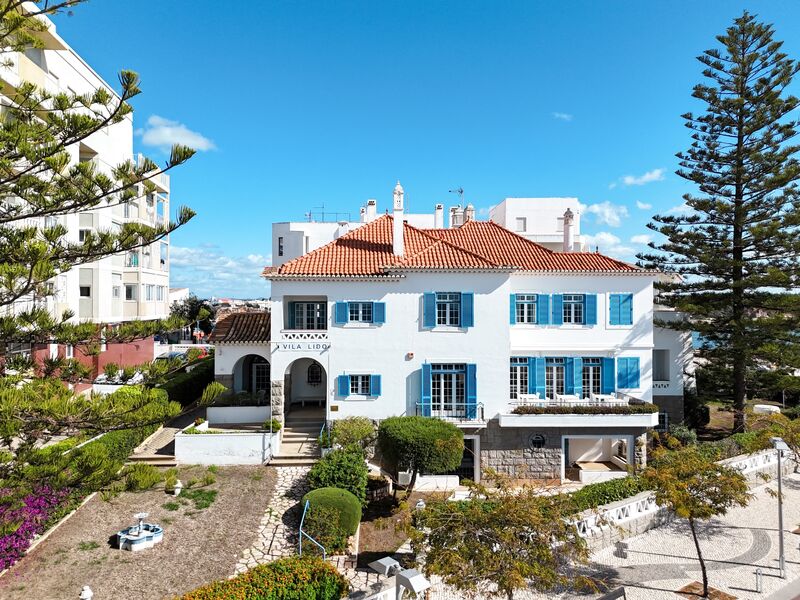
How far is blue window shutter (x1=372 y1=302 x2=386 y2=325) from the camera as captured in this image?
816 inches

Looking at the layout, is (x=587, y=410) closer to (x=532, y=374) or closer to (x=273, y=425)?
(x=532, y=374)

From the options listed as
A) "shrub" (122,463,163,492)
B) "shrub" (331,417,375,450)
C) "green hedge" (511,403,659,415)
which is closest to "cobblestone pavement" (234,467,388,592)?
"shrub" (331,417,375,450)

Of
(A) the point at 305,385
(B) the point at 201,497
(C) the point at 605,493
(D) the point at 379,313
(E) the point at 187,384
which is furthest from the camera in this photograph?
(E) the point at 187,384

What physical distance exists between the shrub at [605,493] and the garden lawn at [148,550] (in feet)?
32.1

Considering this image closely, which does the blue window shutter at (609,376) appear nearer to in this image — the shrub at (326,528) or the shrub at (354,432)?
the shrub at (354,432)

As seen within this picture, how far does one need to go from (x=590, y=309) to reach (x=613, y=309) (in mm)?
1066

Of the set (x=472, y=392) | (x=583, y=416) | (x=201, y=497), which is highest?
(x=472, y=392)

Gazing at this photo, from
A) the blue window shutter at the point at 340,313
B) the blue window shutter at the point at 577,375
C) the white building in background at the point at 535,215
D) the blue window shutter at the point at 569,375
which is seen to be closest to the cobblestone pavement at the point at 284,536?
the blue window shutter at the point at 340,313

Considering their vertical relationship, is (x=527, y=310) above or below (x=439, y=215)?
below

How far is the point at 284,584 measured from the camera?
395 inches

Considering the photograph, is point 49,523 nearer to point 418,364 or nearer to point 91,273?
point 418,364

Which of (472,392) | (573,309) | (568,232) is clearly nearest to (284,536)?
(472,392)

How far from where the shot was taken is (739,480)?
38.8ft

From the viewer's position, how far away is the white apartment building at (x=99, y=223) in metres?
19.7
